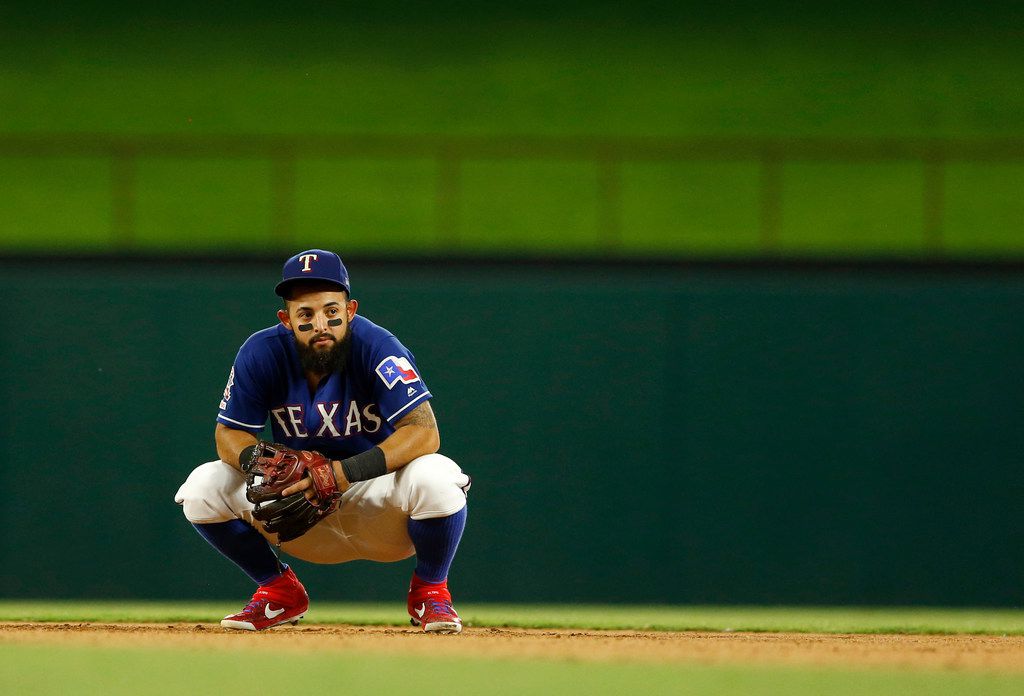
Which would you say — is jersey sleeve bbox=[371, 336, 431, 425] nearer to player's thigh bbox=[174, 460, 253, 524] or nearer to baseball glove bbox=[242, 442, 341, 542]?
baseball glove bbox=[242, 442, 341, 542]

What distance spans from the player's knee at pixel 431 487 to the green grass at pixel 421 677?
997 millimetres

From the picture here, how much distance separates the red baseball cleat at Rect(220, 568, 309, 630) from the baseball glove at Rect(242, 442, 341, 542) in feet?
1.28

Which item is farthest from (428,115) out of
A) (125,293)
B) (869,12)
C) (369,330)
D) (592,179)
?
(369,330)

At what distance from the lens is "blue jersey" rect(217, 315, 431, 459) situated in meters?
6.39

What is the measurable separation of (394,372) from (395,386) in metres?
0.06

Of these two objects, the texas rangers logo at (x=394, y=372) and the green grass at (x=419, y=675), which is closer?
the green grass at (x=419, y=675)

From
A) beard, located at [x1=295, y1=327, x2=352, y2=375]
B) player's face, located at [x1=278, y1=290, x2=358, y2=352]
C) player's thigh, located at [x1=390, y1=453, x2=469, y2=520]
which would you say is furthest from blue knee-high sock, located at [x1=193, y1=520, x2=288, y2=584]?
player's face, located at [x1=278, y1=290, x2=358, y2=352]

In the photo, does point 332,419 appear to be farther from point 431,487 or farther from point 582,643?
point 582,643

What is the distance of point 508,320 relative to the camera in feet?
32.7

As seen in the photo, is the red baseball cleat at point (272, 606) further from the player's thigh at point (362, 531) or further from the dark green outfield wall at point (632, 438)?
the dark green outfield wall at point (632, 438)

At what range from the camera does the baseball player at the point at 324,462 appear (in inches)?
241

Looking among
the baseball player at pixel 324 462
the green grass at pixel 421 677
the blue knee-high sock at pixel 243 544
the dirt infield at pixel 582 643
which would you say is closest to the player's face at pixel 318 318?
the baseball player at pixel 324 462

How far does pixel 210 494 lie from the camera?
6215 millimetres

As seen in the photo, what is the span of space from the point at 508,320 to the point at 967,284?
318 centimetres
